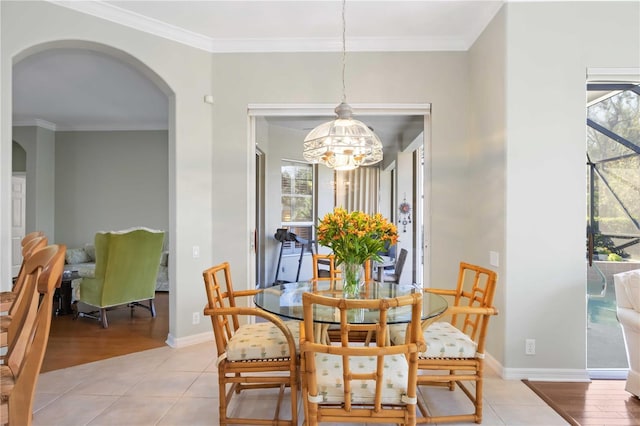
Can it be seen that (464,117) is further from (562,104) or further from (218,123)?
(218,123)

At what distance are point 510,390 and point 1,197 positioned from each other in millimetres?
4078

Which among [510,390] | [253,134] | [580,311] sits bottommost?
[510,390]

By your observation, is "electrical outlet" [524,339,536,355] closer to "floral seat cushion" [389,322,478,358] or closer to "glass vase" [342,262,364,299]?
"floral seat cushion" [389,322,478,358]

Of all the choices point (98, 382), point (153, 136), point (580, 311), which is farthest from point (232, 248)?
point (153, 136)

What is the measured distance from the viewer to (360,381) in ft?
5.58

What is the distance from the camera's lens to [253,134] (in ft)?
12.4

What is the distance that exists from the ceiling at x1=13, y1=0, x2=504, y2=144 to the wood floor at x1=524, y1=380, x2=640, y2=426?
295 cm

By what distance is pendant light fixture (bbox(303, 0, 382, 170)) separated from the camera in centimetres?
238

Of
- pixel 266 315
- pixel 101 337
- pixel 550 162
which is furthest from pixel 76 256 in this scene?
pixel 550 162

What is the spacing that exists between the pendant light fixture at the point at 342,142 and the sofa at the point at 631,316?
1986mm

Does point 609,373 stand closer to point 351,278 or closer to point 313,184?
point 351,278

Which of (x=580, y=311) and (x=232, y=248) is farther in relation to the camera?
(x=232, y=248)

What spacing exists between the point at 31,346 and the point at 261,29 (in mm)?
3186

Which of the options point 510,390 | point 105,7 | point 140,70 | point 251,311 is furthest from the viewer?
point 140,70
